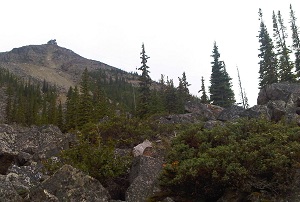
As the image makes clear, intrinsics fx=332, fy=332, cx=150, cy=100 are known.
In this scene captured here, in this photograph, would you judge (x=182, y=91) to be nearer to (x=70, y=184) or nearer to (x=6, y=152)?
Result: (x=6, y=152)

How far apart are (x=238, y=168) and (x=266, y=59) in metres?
50.7

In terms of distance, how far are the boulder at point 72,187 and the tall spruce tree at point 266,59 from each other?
4802cm

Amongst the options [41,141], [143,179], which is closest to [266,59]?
[41,141]

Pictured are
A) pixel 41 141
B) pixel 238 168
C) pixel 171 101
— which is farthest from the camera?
pixel 171 101

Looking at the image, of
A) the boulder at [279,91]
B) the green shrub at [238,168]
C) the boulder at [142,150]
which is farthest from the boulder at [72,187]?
the boulder at [279,91]

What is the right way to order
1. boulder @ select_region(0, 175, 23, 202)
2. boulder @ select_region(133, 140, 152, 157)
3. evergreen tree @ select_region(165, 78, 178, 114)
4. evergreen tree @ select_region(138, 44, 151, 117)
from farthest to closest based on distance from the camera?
evergreen tree @ select_region(165, 78, 178, 114)
evergreen tree @ select_region(138, 44, 151, 117)
boulder @ select_region(133, 140, 152, 157)
boulder @ select_region(0, 175, 23, 202)

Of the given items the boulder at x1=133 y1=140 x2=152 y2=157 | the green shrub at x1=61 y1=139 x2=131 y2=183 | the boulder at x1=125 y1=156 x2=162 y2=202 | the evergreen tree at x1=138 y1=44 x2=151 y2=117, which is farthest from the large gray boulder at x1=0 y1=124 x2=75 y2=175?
the evergreen tree at x1=138 y1=44 x2=151 y2=117

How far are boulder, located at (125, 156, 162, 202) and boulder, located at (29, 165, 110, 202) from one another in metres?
1.01

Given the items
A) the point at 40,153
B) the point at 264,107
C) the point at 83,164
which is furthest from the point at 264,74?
the point at 83,164

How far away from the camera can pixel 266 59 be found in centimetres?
5659

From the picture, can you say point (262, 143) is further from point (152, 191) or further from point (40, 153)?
point (40, 153)

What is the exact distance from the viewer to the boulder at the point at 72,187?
396 inches

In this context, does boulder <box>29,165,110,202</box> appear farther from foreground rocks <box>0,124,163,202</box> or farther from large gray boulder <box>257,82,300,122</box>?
large gray boulder <box>257,82,300,122</box>

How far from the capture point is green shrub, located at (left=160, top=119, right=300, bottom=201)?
31.9 feet
